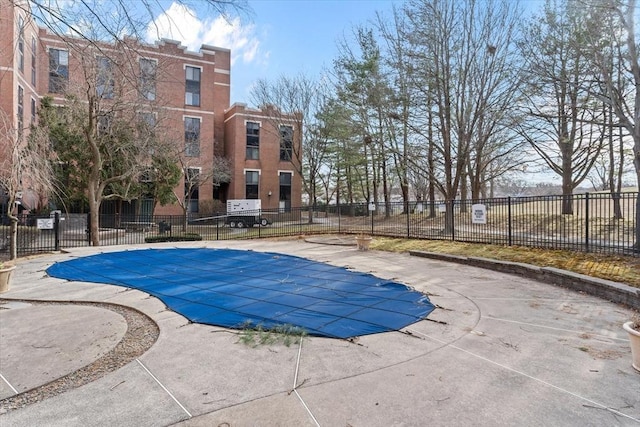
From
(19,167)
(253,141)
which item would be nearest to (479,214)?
(19,167)

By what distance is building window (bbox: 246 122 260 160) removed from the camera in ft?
116

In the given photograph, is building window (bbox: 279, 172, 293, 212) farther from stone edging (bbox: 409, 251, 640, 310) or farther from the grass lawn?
stone edging (bbox: 409, 251, 640, 310)

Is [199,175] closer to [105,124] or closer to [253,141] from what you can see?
[253,141]

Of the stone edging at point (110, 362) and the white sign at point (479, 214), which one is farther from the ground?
the white sign at point (479, 214)

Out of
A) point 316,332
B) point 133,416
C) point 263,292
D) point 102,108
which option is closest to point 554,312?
point 316,332

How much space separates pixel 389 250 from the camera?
1203cm

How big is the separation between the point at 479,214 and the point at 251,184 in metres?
27.2

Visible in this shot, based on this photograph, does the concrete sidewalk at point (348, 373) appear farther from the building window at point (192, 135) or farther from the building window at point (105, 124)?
the building window at point (192, 135)

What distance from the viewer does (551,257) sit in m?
8.66

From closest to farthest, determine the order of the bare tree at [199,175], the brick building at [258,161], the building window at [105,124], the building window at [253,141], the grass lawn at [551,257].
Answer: the grass lawn at [551,257]
the building window at [105,124]
the bare tree at [199,175]
the brick building at [258,161]
the building window at [253,141]

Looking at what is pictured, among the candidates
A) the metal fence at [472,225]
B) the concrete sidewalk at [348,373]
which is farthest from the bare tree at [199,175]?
the concrete sidewalk at [348,373]

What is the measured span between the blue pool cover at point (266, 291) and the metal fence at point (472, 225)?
539 centimetres

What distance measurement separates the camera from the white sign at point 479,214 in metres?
11.0

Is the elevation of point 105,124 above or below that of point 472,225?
above
